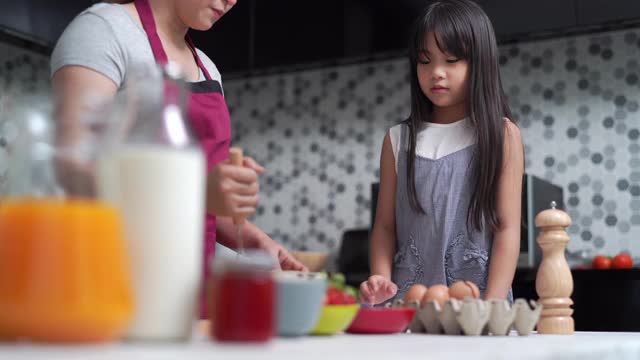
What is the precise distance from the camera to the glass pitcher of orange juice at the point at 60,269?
51 centimetres

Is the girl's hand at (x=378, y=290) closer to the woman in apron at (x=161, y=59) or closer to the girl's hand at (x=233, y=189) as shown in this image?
the woman in apron at (x=161, y=59)

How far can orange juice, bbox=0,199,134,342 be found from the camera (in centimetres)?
51

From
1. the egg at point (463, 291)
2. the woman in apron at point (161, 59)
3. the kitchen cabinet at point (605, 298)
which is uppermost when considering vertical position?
the woman in apron at point (161, 59)

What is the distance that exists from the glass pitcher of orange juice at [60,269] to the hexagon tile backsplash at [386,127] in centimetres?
249

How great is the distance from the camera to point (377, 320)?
982mm

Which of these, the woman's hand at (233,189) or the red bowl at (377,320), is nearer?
the woman's hand at (233,189)

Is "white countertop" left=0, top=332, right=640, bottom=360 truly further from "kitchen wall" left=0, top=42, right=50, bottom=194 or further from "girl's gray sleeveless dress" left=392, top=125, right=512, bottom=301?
"kitchen wall" left=0, top=42, right=50, bottom=194

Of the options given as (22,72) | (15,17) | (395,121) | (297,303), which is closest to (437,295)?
(297,303)

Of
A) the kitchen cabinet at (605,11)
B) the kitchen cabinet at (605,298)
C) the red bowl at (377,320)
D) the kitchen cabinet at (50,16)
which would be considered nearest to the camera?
the red bowl at (377,320)

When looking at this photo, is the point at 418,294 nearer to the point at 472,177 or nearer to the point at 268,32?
the point at 472,177

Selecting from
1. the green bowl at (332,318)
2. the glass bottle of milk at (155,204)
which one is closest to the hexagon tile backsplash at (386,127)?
the green bowl at (332,318)

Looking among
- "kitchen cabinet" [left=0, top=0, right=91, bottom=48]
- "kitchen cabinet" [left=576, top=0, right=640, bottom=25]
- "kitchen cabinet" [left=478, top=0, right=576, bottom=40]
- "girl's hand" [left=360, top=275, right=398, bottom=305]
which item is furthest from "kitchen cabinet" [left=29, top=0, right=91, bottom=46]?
"girl's hand" [left=360, top=275, right=398, bottom=305]

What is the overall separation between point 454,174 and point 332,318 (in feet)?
2.79

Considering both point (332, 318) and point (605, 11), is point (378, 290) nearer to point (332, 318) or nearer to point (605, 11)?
Answer: point (332, 318)
